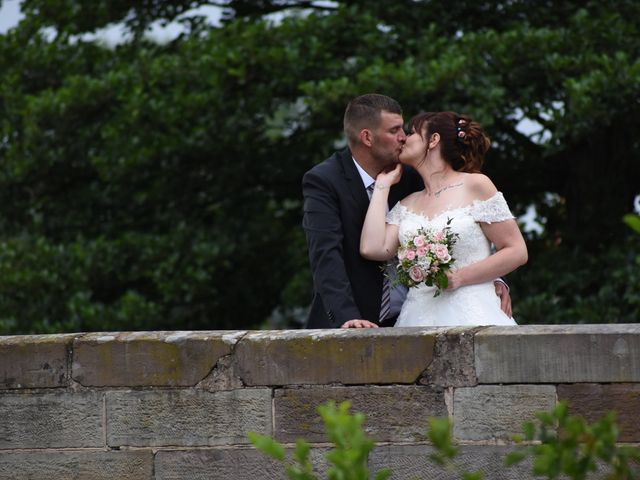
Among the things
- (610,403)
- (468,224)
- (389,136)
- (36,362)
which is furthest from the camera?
(389,136)

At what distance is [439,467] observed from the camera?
4277 mm

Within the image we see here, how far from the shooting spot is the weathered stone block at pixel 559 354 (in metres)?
4.04

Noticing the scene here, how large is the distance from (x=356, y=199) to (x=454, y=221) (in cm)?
47

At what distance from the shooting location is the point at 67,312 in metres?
9.43

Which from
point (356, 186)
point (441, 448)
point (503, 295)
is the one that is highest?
point (356, 186)

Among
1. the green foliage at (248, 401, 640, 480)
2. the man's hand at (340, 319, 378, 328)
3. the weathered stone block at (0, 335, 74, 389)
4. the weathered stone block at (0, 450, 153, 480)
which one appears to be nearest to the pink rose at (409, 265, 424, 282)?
the man's hand at (340, 319, 378, 328)

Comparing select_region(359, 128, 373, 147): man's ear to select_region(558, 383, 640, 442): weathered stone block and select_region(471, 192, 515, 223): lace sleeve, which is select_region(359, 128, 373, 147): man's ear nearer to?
select_region(471, 192, 515, 223): lace sleeve

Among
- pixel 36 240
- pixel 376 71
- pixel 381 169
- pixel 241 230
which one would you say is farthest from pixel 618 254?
pixel 36 240

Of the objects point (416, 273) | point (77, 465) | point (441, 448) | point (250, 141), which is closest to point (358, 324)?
point (416, 273)

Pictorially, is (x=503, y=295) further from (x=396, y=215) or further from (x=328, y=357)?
(x=328, y=357)

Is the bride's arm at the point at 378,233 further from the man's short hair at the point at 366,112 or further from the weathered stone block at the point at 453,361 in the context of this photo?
the weathered stone block at the point at 453,361

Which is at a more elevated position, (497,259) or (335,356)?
(497,259)

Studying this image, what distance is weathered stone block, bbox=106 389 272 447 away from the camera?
4.45 meters

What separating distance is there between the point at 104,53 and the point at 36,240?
2146 millimetres
